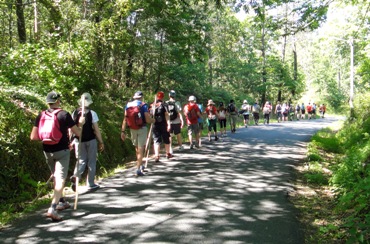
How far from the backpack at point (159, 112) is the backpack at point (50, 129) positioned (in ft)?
15.5

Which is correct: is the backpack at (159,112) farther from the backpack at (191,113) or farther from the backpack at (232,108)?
the backpack at (232,108)

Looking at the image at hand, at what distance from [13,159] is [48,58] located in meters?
4.41

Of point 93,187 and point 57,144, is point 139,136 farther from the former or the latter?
point 57,144

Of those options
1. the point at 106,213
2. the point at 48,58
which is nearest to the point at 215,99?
the point at 48,58

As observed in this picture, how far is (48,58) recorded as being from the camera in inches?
429

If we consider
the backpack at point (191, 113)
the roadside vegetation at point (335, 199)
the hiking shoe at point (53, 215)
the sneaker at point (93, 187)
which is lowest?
the roadside vegetation at point (335, 199)

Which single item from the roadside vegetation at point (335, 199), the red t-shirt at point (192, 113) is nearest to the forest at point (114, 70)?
the roadside vegetation at point (335, 199)

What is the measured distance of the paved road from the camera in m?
4.91

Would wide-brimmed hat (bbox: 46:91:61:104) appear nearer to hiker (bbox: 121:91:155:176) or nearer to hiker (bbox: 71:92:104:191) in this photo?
hiker (bbox: 71:92:104:191)

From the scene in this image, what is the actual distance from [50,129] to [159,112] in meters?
4.95

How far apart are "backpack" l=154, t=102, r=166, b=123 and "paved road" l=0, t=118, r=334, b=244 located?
1311mm

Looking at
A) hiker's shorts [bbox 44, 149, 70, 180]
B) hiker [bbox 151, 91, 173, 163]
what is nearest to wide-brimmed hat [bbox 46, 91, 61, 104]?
hiker's shorts [bbox 44, 149, 70, 180]

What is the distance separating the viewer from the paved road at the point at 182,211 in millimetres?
4910

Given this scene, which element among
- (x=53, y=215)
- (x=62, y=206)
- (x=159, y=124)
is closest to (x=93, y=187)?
(x=62, y=206)
